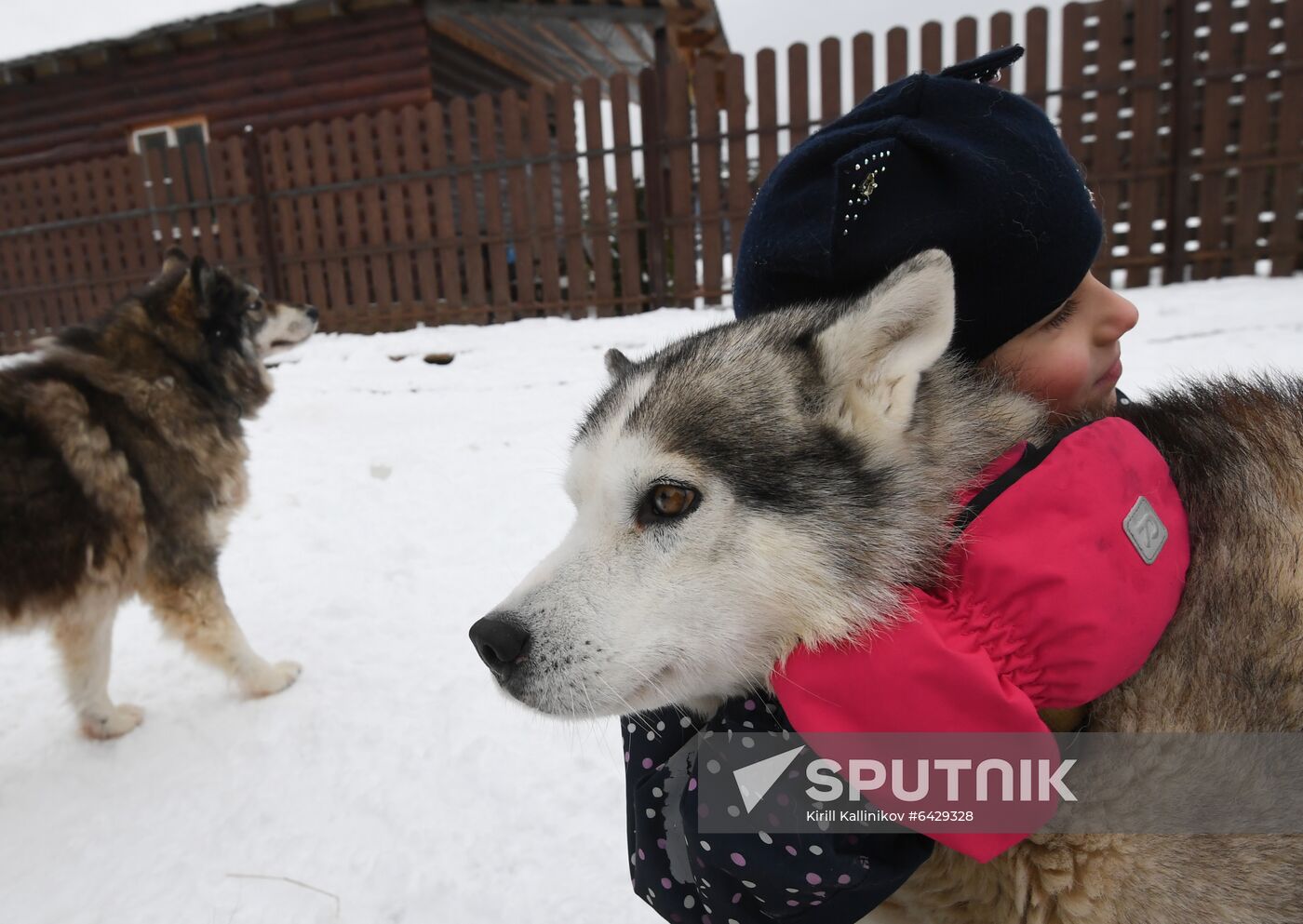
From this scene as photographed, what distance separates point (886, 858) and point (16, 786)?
3149 millimetres

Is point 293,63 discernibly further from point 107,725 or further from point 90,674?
point 107,725

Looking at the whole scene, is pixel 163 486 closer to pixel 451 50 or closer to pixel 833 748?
pixel 833 748

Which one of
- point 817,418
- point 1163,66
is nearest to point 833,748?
point 817,418

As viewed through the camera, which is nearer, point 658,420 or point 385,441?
point 658,420

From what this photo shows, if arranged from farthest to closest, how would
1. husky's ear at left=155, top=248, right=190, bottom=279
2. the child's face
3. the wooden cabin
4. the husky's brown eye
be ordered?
the wooden cabin → husky's ear at left=155, top=248, right=190, bottom=279 → the child's face → the husky's brown eye

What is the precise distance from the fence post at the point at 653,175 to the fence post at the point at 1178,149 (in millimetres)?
5423

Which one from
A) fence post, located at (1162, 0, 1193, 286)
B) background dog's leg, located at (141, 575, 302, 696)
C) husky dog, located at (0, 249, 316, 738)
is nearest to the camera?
husky dog, located at (0, 249, 316, 738)

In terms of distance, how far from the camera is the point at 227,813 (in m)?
2.53

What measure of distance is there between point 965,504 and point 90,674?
3.35 m

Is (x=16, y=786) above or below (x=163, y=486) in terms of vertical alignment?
below

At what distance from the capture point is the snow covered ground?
7.26 ft

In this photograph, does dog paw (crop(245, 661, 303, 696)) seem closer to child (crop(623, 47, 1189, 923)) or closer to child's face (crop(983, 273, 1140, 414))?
child (crop(623, 47, 1189, 923))

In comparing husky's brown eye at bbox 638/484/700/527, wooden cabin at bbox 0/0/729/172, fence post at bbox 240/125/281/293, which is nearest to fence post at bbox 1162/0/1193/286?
wooden cabin at bbox 0/0/729/172

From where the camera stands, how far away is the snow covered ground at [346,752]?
87.1 inches
